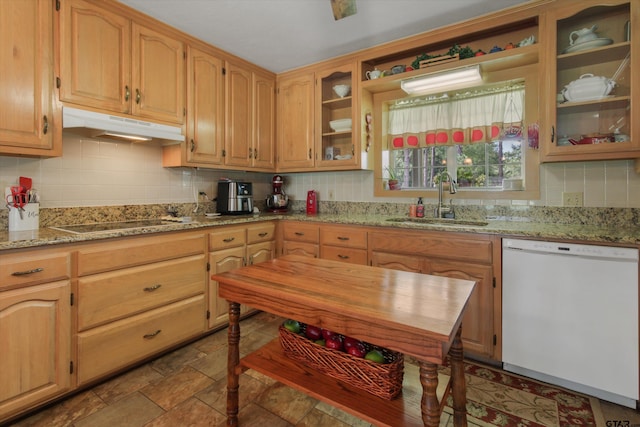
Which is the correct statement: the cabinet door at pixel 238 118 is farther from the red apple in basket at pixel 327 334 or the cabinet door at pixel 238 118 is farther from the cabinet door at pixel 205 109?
the red apple in basket at pixel 327 334

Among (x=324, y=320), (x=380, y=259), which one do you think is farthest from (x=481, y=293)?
(x=324, y=320)

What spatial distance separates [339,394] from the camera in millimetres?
1227

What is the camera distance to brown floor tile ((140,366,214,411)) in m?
1.78

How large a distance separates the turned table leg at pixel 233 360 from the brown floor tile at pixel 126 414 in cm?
47

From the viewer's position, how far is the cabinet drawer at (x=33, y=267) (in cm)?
152

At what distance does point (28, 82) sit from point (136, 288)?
133 cm

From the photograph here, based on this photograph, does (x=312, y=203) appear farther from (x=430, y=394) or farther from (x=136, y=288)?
(x=430, y=394)

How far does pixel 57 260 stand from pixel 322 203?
2374mm

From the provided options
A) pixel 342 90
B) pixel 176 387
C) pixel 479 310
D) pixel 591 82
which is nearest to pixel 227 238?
pixel 176 387

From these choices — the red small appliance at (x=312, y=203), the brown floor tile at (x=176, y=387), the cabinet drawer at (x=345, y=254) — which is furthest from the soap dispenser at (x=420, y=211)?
the brown floor tile at (x=176, y=387)

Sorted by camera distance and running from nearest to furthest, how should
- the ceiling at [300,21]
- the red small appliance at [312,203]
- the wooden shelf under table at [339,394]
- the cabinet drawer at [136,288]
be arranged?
the wooden shelf under table at [339,394]
the cabinet drawer at [136,288]
the ceiling at [300,21]
the red small appliance at [312,203]

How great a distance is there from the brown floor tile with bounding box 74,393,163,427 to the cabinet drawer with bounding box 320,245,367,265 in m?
1.61

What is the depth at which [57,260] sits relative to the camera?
168 centimetres

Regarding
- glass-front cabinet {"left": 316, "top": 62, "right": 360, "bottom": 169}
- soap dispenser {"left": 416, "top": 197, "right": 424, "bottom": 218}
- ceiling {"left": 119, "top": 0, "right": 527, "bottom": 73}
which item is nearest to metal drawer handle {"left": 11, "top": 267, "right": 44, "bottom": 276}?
ceiling {"left": 119, "top": 0, "right": 527, "bottom": 73}
